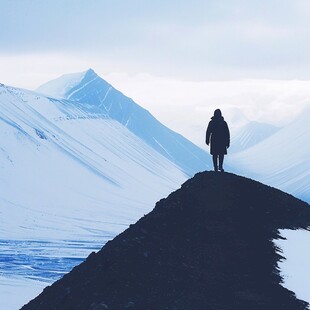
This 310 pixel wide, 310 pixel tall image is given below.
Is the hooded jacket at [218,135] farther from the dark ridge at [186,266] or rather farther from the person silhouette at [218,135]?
the dark ridge at [186,266]

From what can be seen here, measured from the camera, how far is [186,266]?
57.9 feet

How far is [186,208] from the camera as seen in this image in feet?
78.6

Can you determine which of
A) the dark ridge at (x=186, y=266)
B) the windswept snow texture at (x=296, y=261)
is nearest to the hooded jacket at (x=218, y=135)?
the dark ridge at (x=186, y=266)

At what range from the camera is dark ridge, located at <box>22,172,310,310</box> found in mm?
15151

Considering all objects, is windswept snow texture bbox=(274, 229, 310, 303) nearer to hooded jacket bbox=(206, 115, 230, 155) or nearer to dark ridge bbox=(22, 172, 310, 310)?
dark ridge bbox=(22, 172, 310, 310)

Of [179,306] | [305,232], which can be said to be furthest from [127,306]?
[305,232]

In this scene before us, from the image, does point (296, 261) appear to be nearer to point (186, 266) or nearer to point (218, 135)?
point (186, 266)

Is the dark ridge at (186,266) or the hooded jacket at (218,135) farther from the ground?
the hooded jacket at (218,135)

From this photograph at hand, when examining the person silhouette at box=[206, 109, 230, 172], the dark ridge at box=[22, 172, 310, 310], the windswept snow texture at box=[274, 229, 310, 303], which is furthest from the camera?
the person silhouette at box=[206, 109, 230, 172]

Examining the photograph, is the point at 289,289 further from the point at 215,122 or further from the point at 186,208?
the point at 215,122

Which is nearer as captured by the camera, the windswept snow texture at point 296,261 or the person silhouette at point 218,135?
the windswept snow texture at point 296,261

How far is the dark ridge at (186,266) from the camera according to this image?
1515cm

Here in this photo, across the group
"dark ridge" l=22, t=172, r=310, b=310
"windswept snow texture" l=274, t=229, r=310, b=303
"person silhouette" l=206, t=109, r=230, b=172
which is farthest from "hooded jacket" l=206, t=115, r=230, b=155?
"windswept snow texture" l=274, t=229, r=310, b=303

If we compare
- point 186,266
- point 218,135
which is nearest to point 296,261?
point 186,266
